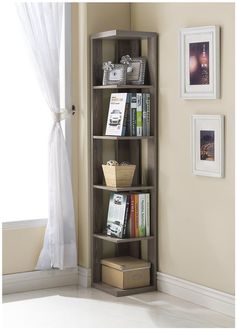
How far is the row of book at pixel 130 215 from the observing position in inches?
190

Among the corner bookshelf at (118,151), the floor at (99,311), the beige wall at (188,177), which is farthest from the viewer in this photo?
the corner bookshelf at (118,151)

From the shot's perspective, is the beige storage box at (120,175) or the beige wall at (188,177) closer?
the beige wall at (188,177)

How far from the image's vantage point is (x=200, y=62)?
4438mm

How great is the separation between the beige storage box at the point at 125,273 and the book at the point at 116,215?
0.71ft

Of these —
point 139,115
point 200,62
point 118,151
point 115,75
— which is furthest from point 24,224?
point 200,62

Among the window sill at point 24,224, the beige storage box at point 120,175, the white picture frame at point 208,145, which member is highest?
the white picture frame at point 208,145

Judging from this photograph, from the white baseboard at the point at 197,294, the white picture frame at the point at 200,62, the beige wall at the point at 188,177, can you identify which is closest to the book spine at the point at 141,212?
the beige wall at the point at 188,177

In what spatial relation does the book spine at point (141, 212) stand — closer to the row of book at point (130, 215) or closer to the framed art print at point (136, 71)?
the row of book at point (130, 215)

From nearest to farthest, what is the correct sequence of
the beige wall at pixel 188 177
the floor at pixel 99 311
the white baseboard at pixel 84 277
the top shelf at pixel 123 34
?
the floor at pixel 99 311
the beige wall at pixel 188 177
the top shelf at pixel 123 34
the white baseboard at pixel 84 277

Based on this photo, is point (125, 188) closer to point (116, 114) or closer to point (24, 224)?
point (116, 114)

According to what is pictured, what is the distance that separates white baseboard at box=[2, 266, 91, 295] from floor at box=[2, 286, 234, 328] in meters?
0.06

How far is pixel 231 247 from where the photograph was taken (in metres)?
4.29

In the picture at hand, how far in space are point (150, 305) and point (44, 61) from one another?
177 centimetres

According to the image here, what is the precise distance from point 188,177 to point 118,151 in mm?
669
